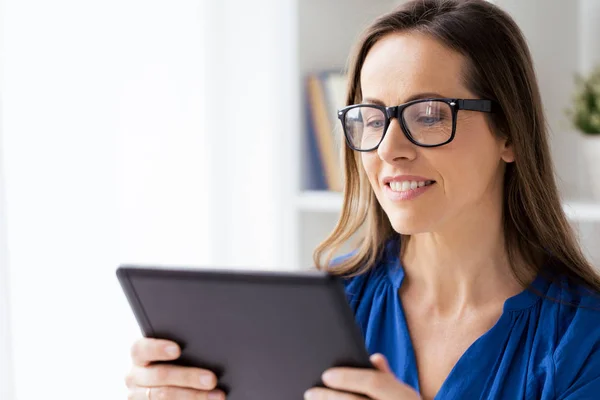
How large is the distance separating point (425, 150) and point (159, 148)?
1.15 metres

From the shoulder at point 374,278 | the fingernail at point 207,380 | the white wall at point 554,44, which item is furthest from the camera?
the white wall at point 554,44

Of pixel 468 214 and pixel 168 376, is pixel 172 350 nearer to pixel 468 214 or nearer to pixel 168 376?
pixel 168 376

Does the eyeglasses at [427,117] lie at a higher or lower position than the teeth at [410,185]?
higher

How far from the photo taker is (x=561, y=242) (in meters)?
1.46

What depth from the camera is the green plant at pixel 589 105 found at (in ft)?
6.40

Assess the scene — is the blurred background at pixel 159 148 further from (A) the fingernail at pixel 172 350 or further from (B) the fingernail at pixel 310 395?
(B) the fingernail at pixel 310 395

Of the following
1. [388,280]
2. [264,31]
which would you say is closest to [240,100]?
[264,31]

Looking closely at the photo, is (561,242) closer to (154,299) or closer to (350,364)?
(350,364)

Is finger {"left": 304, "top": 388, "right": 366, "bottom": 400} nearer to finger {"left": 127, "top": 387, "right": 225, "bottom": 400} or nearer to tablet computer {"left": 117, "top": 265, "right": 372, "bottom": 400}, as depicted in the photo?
tablet computer {"left": 117, "top": 265, "right": 372, "bottom": 400}

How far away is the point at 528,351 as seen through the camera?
1374 millimetres

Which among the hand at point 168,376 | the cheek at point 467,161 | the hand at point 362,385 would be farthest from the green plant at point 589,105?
the hand at point 168,376

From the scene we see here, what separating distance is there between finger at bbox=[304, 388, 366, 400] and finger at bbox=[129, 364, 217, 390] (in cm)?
16

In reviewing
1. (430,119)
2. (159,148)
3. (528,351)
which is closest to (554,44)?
(430,119)

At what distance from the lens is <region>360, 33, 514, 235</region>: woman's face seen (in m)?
1.35
